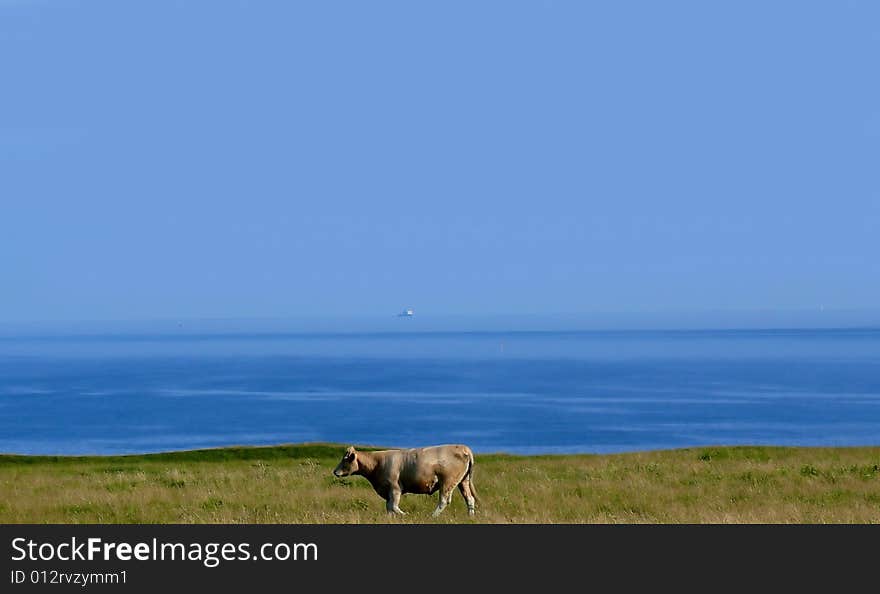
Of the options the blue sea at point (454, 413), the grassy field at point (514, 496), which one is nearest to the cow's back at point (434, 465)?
the grassy field at point (514, 496)

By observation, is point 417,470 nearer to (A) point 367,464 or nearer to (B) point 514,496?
(A) point 367,464

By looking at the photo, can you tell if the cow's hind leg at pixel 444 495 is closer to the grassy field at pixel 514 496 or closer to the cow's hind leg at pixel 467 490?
the grassy field at pixel 514 496

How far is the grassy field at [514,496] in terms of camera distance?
17453 mm

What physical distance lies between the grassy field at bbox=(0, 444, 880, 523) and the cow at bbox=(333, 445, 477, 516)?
40cm

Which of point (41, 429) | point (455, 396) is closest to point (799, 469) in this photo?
point (41, 429)

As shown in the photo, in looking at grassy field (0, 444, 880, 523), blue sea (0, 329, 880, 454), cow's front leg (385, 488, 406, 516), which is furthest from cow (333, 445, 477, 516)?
blue sea (0, 329, 880, 454)

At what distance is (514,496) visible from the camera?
67.1 ft

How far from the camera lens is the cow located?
17.0 meters

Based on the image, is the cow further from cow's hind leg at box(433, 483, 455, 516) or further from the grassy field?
the grassy field

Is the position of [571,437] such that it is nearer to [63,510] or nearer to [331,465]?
[331,465]

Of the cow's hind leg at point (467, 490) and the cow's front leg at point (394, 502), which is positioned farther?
the cow's hind leg at point (467, 490)

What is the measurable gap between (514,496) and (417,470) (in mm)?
4062

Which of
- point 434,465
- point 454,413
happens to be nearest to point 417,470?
point 434,465

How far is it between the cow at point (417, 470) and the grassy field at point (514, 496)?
399 mm
